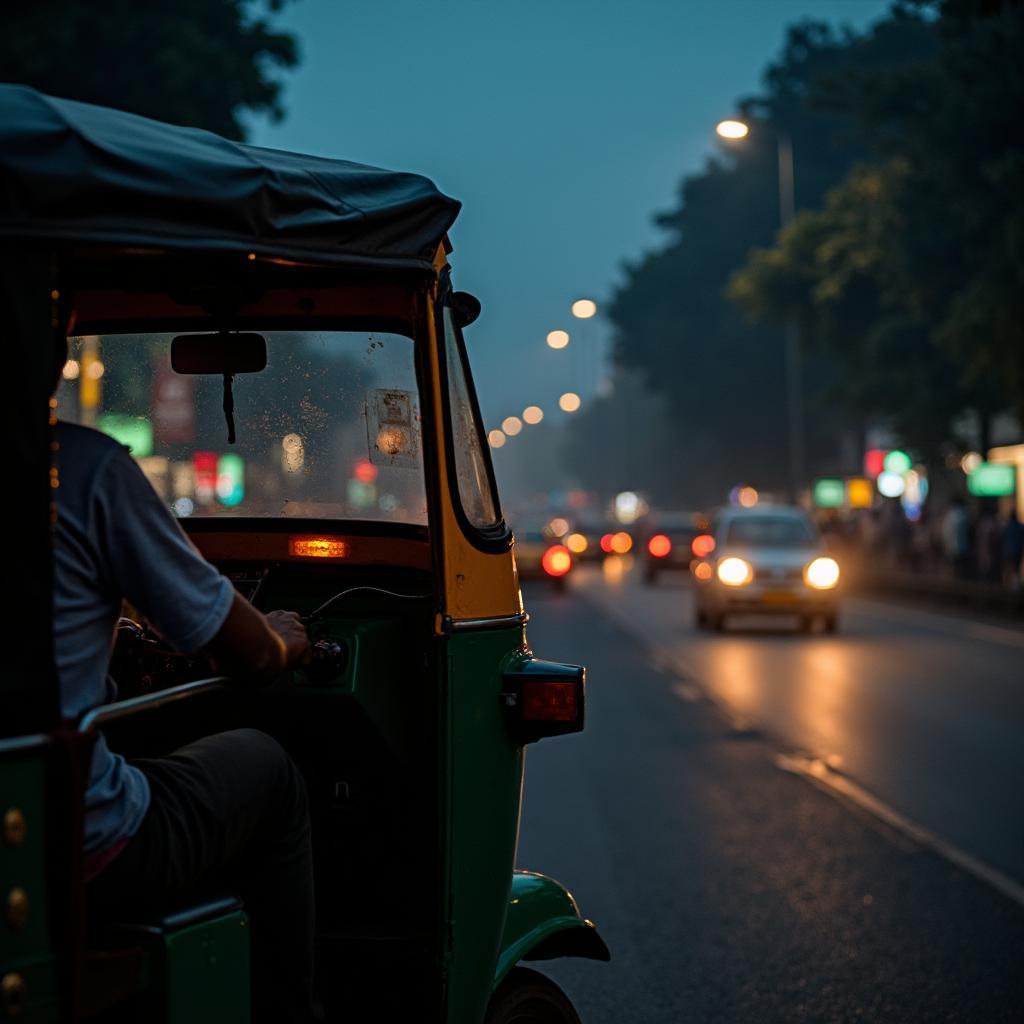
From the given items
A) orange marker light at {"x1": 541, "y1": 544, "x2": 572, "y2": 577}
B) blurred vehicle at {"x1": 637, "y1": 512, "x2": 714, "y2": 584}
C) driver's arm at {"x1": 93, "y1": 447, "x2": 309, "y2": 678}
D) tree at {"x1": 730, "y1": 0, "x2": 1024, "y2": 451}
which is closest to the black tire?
driver's arm at {"x1": 93, "y1": 447, "x2": 309, "y2": 678}

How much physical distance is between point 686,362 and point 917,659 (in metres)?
59.2

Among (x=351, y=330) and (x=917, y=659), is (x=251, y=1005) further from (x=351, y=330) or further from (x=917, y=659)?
(x=917, y=659)

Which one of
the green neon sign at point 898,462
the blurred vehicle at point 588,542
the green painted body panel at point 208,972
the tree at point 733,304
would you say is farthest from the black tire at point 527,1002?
the tree at point 733,304

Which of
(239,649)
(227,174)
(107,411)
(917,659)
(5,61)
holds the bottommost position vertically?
(917,659)

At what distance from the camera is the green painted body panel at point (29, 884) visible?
2795 millimetres

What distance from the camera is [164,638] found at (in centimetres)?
322

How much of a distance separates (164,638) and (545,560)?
37965 millimetres

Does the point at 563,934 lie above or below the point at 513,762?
below

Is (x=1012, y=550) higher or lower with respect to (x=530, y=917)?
higher

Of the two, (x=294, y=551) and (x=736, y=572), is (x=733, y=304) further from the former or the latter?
(x=294, y=551)

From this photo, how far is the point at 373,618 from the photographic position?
4383 mm

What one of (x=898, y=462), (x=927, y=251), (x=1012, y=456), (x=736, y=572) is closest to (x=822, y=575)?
(x=736, y=572)

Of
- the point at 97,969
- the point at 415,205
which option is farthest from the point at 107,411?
the point at 97,969

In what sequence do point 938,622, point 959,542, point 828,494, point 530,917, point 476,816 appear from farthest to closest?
point 828,494 < point 959,542 < point 938,622 < point 530,917 < point 476,816
